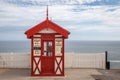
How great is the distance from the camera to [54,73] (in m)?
17.5

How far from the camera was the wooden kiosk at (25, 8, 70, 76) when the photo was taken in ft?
57.0

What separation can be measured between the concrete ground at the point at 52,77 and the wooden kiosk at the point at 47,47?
665 millimetres

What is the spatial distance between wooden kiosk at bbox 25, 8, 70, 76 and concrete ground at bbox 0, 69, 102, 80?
665 millimetres

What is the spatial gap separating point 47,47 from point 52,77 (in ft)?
5.83

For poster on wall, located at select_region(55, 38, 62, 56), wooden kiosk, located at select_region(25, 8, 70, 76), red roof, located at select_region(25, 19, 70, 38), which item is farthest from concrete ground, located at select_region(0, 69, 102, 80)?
red roof, located at select_region(25, 19, 70, 38)

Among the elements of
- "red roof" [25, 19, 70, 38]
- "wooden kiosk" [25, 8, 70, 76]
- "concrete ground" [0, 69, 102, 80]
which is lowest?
"concrete ground" [0, 69, 102, 80]

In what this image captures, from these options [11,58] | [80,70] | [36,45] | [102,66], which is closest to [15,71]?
[11,58]

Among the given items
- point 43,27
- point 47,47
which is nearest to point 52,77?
point 47,47

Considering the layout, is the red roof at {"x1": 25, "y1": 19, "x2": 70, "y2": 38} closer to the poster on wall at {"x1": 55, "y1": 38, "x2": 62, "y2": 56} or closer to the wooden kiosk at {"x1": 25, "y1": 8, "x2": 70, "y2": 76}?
the wooden kiosk at {"x1": 25, "y1": 8, "x2": 70, "y2": 76}

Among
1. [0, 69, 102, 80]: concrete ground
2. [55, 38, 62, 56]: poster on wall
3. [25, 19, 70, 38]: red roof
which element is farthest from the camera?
[55, 38, 62, 56]: poster on wall

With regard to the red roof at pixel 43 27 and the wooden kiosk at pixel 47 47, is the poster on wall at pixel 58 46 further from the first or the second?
the red roof at pixel 43 27

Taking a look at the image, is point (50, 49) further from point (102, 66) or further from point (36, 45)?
point (102, 66)

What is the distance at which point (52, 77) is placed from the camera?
17.1 m

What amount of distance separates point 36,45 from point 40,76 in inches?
71.2
